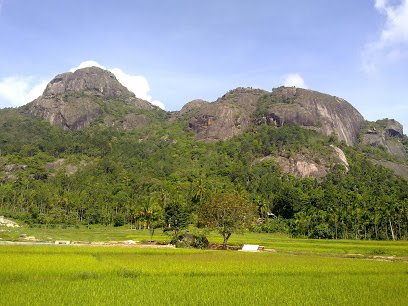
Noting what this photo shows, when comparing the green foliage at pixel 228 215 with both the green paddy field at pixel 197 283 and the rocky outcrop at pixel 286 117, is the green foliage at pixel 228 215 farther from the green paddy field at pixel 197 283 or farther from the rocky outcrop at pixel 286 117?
the rocky outcrop at pixel 286 117

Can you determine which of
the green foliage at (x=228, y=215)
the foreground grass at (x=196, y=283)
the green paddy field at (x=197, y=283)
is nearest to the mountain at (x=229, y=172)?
the green foliage at (x=228, y=215)

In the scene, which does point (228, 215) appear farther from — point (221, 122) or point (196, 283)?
point (221, 122)

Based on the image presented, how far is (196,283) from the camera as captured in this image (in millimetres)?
19938

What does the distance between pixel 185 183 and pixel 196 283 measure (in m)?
107

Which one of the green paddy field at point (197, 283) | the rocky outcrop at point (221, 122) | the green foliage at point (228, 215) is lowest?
the green paddy field at point (197, 283)

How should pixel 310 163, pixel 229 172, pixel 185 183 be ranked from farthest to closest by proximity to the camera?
pixel 310 163 → pixel 229 172 → pixel 185 183

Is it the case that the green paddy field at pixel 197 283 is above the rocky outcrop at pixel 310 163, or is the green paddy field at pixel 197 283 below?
below

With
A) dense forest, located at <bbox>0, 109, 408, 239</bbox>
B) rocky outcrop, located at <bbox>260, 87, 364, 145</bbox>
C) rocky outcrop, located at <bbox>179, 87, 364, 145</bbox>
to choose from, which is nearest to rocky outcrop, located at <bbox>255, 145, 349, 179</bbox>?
dense forest, located at <bbox>0, 109, 408, 239</bbox>

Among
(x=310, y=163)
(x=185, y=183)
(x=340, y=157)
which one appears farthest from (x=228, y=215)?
(x=340, y=157)

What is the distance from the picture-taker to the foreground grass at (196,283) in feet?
52.4

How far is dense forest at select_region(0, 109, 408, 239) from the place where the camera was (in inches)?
3339

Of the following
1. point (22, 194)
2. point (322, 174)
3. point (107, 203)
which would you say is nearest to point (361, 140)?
point (322, 174)

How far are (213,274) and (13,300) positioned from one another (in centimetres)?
1213

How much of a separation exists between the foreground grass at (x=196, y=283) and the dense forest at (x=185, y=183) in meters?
39.3
